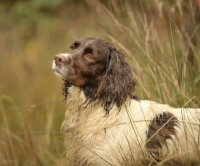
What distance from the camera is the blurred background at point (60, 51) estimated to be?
4.84 m

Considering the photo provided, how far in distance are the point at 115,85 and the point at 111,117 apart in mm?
242

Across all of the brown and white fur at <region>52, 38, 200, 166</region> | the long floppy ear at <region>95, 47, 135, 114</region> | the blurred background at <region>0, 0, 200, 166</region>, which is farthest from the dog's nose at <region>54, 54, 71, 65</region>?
the blurred background at <region>0, 0, 200, 166</region>

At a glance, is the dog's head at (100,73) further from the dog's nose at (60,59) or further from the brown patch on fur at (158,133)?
the brown patch on fur at (158,133)

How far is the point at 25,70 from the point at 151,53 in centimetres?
350

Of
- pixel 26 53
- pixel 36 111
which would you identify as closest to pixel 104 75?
pixel 36 111

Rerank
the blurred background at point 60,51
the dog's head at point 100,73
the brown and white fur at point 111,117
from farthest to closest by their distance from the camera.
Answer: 1. the blurred background at point 60,51
2. the dog's head at point 100,73
3. the brown and white fur at point 111,117

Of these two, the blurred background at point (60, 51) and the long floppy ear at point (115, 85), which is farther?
the blurred background at point (60, 51)

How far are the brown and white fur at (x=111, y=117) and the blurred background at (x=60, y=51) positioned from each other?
Answer: 21 cm

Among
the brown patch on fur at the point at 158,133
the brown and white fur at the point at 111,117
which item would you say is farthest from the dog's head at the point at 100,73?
the brown patch on fur at the point at 158,133

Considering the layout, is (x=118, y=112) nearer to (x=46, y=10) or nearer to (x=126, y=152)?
(x=126, y=152)

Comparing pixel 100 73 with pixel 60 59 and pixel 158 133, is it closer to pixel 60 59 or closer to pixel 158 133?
pixel 60 59

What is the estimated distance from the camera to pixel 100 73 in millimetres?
4344

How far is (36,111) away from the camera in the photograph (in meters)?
6.73

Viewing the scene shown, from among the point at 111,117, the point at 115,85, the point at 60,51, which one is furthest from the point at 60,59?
the point at 60,51
